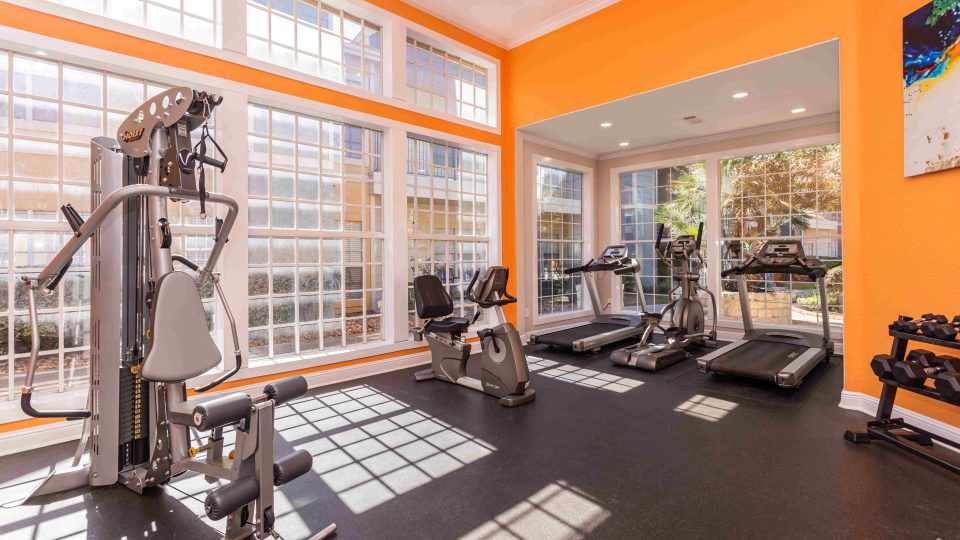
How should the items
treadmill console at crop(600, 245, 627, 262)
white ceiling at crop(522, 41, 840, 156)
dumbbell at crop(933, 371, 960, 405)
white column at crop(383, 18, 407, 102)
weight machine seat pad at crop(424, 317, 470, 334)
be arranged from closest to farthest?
dumbbell at crop(933, 371, 960, 405) < white ceiling at crop(522, 41, 840, 156) < weight machine seat pad at crop(424, 317, 470, 334) < white column at crop(383, 18, 407, 102) < treadmill console at crop(600, 245, 627, 262)

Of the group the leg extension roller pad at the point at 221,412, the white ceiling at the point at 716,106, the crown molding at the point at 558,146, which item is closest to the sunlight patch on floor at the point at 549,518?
the leg extension roller pad at the point at 221,412

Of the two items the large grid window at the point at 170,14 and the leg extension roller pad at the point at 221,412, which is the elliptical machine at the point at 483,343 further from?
the large grid window at the point at 170,14

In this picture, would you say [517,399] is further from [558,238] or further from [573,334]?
[558,238]

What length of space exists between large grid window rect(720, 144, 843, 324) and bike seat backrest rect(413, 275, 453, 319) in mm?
4595

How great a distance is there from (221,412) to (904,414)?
14.5 feet

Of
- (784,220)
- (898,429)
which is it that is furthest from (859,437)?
(784,220)

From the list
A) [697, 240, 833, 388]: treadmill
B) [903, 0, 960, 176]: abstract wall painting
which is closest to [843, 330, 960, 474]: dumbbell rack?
[697, 240, 833, 388]: treadmill

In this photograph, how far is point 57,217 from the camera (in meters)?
3.30

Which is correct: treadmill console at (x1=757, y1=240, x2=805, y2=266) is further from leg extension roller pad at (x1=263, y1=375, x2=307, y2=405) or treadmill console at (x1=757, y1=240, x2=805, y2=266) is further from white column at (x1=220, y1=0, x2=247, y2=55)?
white column at (x1=220, y1=0, x2=247, y2=55)

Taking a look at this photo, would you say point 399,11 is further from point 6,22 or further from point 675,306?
point 675,306

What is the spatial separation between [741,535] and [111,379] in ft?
10.9

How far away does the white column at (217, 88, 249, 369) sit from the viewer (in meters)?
3.89

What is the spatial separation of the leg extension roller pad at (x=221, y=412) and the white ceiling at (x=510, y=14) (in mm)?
4958

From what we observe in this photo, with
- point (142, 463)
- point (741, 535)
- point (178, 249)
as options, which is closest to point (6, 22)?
point (178, 249)
